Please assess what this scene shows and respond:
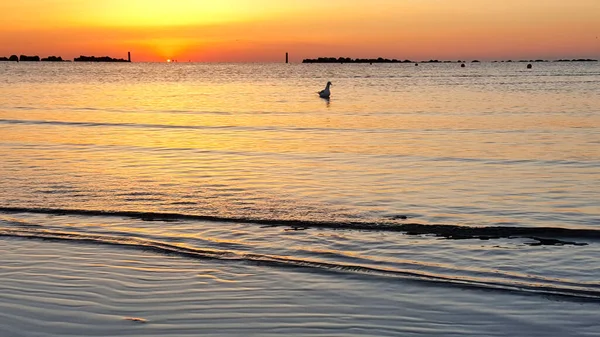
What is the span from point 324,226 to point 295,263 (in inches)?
94.0

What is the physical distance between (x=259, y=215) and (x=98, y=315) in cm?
547

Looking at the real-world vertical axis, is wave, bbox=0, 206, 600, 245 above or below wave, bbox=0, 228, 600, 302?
below

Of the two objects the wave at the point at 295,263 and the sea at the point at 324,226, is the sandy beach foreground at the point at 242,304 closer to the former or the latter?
the sea at the point at 324,226

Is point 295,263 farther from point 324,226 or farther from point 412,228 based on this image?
point 412,228

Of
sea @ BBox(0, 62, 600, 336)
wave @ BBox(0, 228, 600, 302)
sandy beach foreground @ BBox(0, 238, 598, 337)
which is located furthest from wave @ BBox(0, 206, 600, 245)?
sandy beach foreground @ BBox(0, 238, 598, 337)

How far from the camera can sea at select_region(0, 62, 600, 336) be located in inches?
276

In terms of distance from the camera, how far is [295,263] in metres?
8.93

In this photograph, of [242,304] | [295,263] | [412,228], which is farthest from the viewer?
[412,228]

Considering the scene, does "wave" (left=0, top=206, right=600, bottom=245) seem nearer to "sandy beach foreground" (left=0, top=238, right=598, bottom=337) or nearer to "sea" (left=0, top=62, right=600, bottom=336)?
"sea" (left=0, top=62, right=600, bottom=336)

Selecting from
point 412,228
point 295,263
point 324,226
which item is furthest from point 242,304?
point 412,228

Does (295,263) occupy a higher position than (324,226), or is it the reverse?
(295,263)

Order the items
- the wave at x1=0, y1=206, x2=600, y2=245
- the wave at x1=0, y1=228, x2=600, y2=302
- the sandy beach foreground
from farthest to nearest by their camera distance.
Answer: the wave at x1=0, y1=206, x2=600, y2=245, the wave at x1=0, y1=228, x2=600, y2=302, the sandy beach foreground

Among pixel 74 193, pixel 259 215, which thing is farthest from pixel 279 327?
pixel 74 193

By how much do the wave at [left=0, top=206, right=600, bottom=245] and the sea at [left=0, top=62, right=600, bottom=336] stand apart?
1.8 inches
